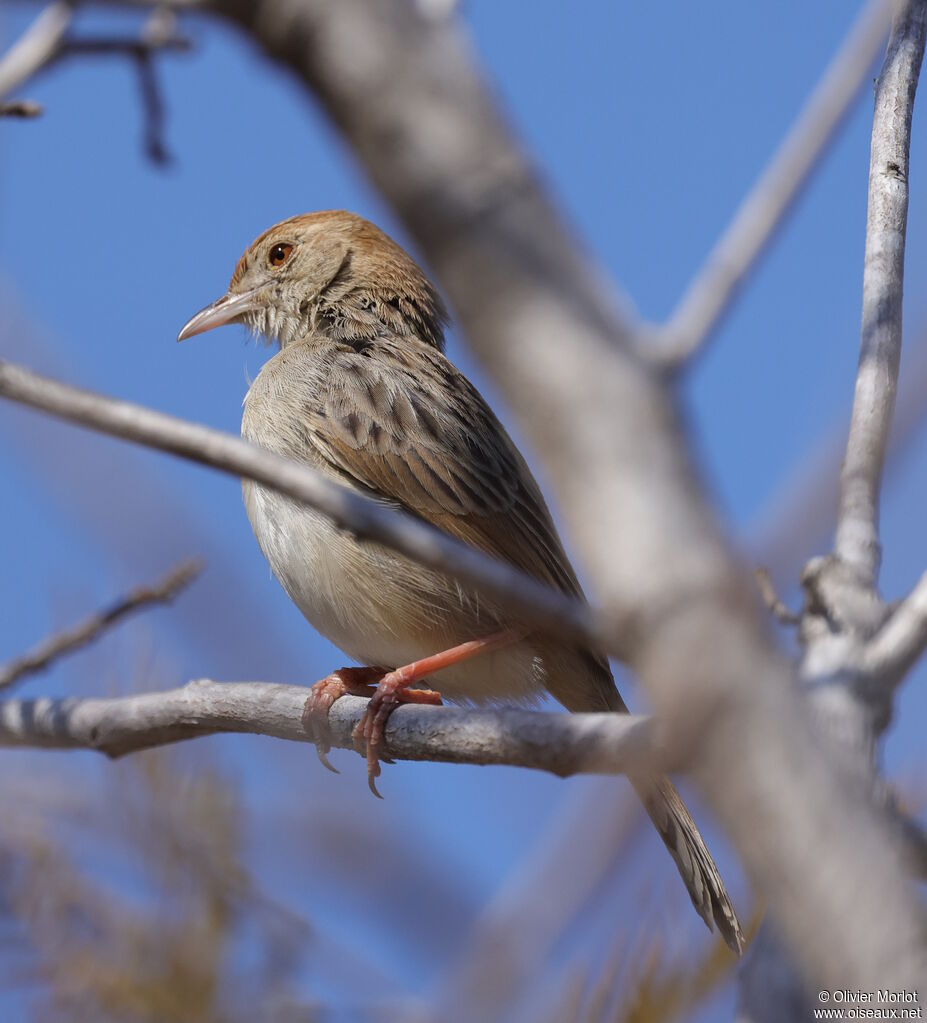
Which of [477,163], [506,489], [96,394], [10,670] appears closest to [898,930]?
[477,163]

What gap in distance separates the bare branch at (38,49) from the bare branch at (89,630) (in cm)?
159

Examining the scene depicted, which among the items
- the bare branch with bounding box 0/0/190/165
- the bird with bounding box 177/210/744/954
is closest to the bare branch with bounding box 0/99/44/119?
the bare branch with bounding box 0/0/190/165

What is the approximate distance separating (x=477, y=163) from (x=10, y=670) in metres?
3.20

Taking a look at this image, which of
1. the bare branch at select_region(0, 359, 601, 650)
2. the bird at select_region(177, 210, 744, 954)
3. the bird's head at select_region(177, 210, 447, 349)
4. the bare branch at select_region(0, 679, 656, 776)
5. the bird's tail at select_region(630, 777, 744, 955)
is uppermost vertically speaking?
the bird's head at select_region(177, 210, 447, 349)

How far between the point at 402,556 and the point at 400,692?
55 cm

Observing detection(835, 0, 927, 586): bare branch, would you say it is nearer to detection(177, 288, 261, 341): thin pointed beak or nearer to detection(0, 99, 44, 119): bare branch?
detection(0, 99, 44, 119): bare branch

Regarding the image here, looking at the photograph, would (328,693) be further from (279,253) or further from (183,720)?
(279,253)

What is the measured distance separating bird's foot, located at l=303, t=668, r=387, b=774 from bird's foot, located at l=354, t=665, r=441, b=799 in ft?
0.40

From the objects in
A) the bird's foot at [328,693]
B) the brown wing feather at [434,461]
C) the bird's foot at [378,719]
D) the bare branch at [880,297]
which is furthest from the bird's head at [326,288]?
the bare branch at [880,297]

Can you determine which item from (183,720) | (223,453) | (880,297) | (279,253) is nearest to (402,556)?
Result: (183,720)

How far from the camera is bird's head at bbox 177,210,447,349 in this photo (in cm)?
644

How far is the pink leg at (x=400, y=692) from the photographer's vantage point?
432 centimetres

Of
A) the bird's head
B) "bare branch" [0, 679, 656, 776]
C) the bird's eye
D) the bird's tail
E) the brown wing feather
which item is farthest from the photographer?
the bird's eye

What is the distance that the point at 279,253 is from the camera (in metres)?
6.79
